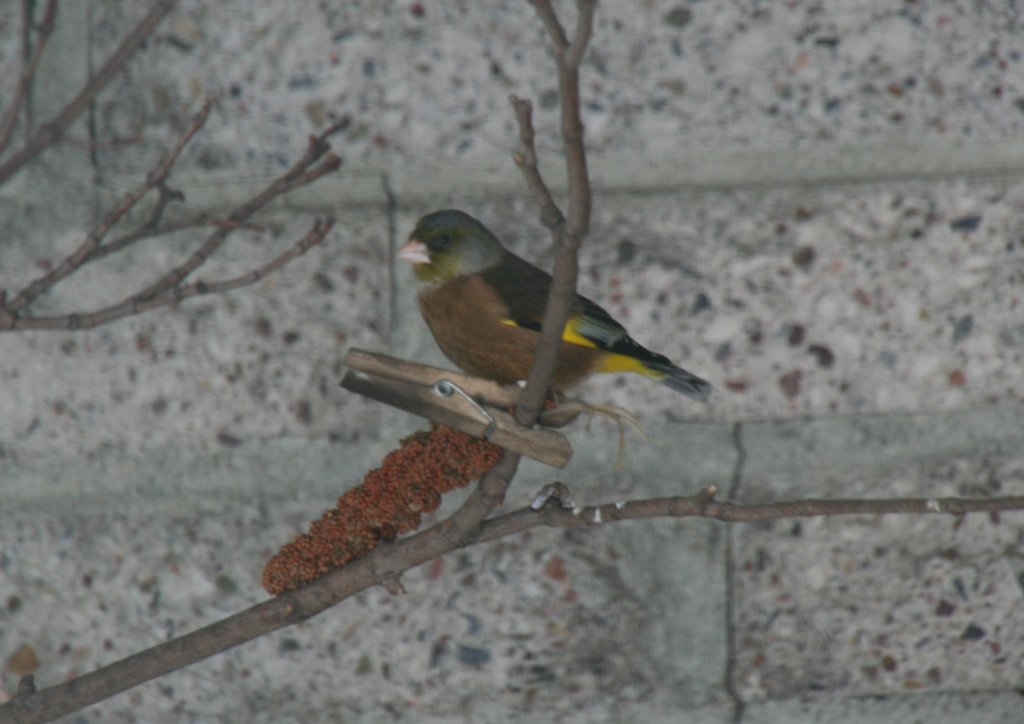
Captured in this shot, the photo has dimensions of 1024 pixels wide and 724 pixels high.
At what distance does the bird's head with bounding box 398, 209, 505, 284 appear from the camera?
103 cm

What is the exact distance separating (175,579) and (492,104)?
1.75ft

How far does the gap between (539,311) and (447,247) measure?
0.13 metres

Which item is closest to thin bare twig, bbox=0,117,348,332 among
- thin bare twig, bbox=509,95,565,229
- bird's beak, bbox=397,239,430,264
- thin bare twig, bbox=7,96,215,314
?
thin bare twig, bbox=7,96,215,314

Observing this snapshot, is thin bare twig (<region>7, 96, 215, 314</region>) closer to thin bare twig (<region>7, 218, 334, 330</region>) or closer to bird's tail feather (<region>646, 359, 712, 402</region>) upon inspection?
thin bare twig (<region>7, 218, 334, 330</region>)

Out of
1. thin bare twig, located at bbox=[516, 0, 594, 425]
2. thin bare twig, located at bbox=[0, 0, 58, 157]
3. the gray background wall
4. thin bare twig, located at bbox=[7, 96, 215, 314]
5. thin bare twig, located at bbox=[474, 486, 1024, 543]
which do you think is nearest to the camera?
thin bare twig, located at bbox=[516, 0, 594, 425]

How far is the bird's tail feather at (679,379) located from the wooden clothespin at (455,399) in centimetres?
24

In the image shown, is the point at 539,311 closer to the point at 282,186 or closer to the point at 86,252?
the point at 282,186

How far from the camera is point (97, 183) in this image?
118 cm

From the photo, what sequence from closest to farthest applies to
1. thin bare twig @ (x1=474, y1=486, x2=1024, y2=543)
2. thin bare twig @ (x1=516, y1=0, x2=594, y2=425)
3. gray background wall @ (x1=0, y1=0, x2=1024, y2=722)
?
thin bare twig @ (x1=516, y1=0, x2=594, y2=425) → thin bare twig @ (x1=474, y1=486, x2=1024, y2=543) → gray background wall @ (x1=0, y1=0, x2=1024, y2=722)

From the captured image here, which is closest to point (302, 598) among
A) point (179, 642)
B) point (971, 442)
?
point (179, 642)

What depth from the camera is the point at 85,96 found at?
1075 millimetres

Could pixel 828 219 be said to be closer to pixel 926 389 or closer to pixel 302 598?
pixel 926 389

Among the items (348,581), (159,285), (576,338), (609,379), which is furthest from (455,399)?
(609,379)

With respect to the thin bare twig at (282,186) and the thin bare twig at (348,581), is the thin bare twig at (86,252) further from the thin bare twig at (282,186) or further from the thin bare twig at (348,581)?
the thin bare twig at (348,581)
